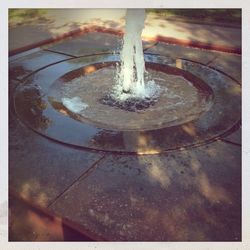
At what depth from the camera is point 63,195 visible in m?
1.79

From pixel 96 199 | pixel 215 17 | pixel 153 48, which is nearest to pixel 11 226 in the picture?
pixel 96 199

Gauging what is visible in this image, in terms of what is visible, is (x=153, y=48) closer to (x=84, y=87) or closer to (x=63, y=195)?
(x=84, y=87)

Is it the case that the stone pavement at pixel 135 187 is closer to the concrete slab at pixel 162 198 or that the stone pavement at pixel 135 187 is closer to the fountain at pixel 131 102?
the concrete slab at pixel 162 198

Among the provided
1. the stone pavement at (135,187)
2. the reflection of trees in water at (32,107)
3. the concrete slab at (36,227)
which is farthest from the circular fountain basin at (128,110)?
the concrete slab at (36,227)

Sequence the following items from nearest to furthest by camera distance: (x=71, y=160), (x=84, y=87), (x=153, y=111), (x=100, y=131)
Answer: (x=71, y=160), (x=100, y=131), (x=153, y=111), (x=84, y=87)

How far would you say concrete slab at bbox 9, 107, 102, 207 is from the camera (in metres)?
1.84

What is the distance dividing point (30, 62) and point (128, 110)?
1318 mm

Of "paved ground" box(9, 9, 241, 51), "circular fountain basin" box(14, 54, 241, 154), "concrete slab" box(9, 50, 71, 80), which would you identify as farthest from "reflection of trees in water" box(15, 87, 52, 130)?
"paved ground" box(9, 9, 241, 51)

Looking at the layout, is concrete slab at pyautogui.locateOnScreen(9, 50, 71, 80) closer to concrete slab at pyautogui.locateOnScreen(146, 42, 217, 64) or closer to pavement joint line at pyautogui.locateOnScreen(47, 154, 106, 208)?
concrete slab at pyautogui.locateOnScreen(146, 42, 217, 64)

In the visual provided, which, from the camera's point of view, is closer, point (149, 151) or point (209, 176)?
point (209, 176)

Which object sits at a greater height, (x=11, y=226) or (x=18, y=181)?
(x=18, y=181)

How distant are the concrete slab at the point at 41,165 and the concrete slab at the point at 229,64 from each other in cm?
179

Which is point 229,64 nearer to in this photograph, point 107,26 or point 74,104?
point 74,104

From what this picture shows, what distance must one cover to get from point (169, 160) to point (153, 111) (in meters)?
0.74
